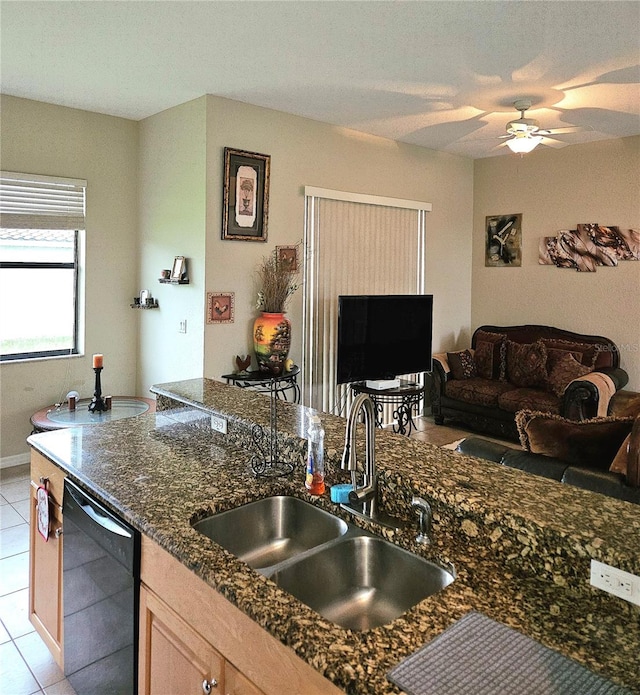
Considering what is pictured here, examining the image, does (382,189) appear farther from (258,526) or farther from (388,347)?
(258,526)

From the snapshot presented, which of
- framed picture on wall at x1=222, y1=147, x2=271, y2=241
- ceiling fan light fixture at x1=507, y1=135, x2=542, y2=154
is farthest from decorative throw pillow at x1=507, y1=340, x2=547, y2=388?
framed picture on wall at x1=222, y1=147, x2=271, y2=241

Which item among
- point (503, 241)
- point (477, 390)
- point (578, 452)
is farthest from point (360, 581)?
point (503, 241)

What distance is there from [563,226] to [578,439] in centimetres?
392

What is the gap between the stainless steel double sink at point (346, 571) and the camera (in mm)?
1471

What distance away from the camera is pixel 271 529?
185cm

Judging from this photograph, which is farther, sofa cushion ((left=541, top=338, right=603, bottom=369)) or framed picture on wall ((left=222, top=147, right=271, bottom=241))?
sofa cushion ((left=541, top=338, right=603, bottom=369))

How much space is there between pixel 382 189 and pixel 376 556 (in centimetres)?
453

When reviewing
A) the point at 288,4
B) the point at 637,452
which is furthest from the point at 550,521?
the point at 288,4

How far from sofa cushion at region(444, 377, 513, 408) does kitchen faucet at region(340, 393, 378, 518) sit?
4034 millimetres

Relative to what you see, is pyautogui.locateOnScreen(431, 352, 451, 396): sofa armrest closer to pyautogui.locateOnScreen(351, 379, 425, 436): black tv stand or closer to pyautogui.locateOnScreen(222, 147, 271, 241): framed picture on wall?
pyautogui.locateOnScreen(351, 379, 425, 436): black tv stand

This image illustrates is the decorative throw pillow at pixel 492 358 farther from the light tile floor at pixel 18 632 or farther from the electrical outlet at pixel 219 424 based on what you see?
the light tile floor at pixel 18 632

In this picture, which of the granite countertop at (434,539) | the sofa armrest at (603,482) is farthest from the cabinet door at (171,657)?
the sofa armrest at (603,482)

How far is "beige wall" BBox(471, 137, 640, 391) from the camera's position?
5492 millimetres

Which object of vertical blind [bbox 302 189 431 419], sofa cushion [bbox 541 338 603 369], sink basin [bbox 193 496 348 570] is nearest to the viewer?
sink basin [bbox 193 496 348 570]
